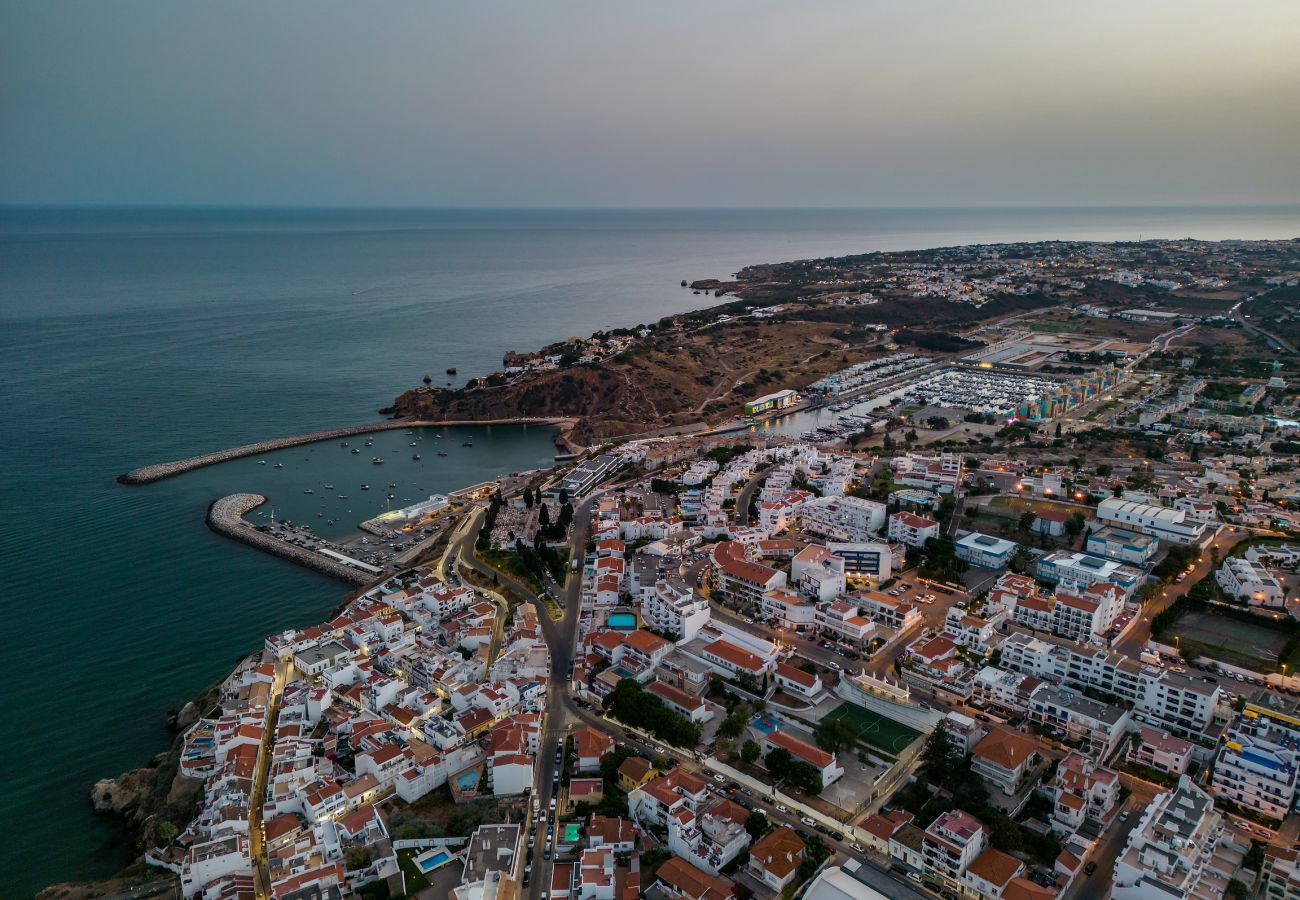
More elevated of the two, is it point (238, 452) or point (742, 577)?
point (742, 577)

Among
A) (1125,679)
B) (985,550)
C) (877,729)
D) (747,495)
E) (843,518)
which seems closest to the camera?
(877,729)

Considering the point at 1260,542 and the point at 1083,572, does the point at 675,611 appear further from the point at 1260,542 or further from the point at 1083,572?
the point at 1260,542

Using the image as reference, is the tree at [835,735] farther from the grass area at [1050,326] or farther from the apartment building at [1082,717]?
the grass area at [1050,326]

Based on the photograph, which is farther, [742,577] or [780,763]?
[742,577]

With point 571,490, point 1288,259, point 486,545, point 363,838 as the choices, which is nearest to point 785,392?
point 571,490

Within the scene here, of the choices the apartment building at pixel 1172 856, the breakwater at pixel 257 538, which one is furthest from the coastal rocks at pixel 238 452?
the apartment building at pixel 1172 856

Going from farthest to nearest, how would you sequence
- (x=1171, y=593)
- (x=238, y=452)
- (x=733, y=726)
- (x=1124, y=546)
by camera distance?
(x=238, y=452), (x=1124, y=546), (x=1171, y=593), (x=733, y=726)

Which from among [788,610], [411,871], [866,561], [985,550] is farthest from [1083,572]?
[411,871]

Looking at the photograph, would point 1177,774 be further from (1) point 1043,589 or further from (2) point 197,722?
(2) point 197,722
